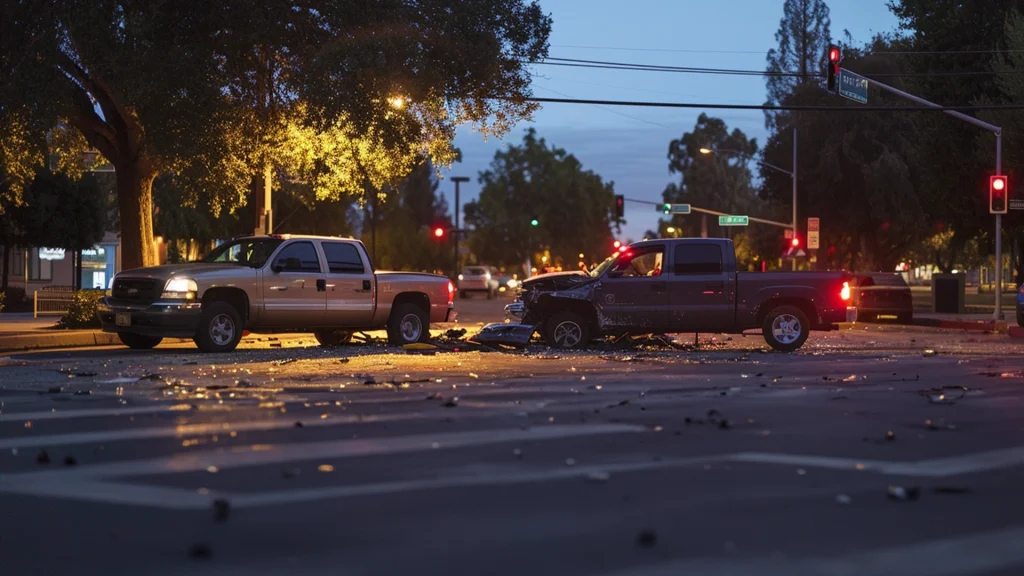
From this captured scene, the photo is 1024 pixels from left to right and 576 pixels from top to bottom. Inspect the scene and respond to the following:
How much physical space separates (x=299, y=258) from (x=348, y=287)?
101cm

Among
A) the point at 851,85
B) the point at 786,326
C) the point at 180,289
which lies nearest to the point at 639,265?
the point at 786,326

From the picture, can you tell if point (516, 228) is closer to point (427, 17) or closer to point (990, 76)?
point (990, 76)

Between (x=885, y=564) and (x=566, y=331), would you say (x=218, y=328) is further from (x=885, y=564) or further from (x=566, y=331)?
(x=885, y=564)

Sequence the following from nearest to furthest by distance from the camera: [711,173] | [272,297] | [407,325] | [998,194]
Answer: [272,297], [407,325], [998,194], [711,173]

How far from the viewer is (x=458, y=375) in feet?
50.2

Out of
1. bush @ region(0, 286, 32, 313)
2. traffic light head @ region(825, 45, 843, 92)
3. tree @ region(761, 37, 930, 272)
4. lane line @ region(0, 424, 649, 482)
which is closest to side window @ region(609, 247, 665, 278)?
lane line @ region(0, 424, 649, 482)

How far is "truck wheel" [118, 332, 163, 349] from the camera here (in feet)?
69.4

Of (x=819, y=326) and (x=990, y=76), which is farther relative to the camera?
(x=990, y=76)

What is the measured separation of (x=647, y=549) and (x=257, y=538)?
1778mm

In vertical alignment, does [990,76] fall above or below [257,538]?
above

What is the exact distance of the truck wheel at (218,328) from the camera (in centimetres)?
2002

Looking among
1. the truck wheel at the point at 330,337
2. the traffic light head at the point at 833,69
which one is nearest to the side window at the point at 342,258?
the truck wheel at the point at 330,337

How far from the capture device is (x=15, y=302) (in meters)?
47.7

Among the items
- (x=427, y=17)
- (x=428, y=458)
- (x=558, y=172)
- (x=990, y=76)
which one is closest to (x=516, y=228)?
(x=558, y=172)
